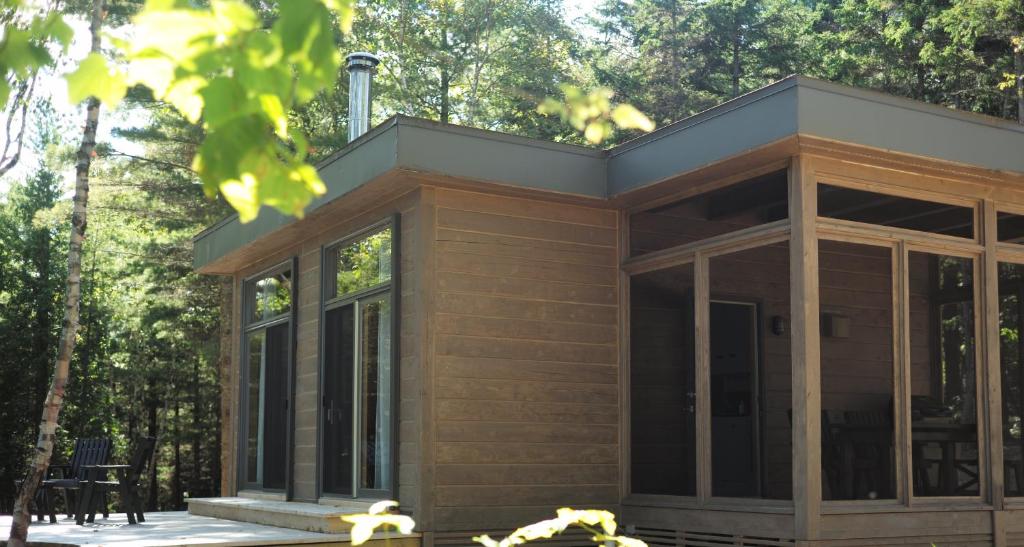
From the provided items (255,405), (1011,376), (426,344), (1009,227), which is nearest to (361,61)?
(255,405)

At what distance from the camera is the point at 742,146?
622 centimetres

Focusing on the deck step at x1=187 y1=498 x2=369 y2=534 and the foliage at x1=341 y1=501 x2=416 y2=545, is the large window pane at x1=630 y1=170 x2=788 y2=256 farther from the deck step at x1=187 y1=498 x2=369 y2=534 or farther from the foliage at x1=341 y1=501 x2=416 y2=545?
the foliage at x1=341 y1=501 x2=416 y2=545

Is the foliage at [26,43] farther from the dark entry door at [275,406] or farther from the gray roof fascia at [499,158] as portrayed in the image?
the dark entry door at [275,406]

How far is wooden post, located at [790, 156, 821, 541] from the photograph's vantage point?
235 inches

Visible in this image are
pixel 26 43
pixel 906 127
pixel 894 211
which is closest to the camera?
pixel 26 43

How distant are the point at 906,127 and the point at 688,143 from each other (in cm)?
128

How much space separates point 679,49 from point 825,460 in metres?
14.9

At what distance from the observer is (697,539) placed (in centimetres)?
698

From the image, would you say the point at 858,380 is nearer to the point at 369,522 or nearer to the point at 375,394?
the point at 375,394

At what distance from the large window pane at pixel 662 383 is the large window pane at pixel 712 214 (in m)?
0.24

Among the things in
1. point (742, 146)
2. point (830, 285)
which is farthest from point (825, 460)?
point (742, 146)

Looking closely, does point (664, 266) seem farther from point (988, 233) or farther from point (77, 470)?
point (77, 470)

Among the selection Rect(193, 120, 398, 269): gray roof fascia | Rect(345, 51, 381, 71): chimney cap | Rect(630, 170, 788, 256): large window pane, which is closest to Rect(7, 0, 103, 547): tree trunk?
Rect(193, 120, 398, 269): gray roof fascia

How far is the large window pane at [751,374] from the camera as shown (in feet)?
22.6
